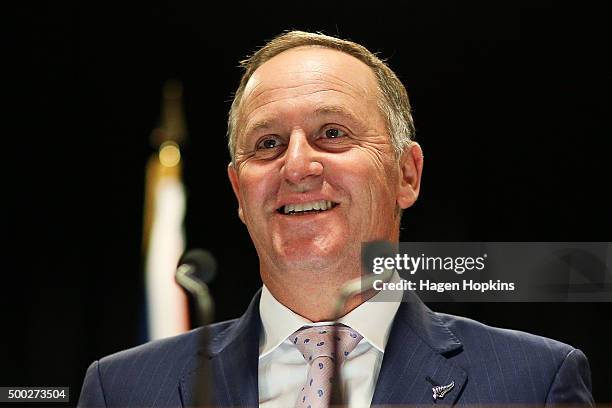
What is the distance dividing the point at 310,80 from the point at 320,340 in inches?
23.8

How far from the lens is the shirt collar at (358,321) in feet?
6.88

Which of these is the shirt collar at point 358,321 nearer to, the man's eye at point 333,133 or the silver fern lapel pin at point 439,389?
the silver fern lapel pin at point 439,389

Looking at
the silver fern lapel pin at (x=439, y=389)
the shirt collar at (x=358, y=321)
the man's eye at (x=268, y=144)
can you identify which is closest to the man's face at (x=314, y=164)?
the man's eye at (x=268, y=144)

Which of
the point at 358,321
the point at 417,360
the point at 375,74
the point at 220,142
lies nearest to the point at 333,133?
the point at 375,74

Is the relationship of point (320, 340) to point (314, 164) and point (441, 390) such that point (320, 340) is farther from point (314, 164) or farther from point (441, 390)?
point (314, 164)

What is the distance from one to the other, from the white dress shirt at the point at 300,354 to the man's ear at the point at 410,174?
20 centimetres

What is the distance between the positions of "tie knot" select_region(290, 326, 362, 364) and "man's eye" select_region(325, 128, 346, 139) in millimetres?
435

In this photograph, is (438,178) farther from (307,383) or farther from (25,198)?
(25,198)

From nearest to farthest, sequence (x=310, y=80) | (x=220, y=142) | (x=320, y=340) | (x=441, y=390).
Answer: (x=441, y=390), (x=320, y=340), (x=310, y=80), (x=220, y=142)

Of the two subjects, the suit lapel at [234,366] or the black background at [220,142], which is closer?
the suit lapel at [234,366]

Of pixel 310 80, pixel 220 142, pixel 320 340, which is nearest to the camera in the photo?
pixel 320 340

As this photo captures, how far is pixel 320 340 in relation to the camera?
2.05 m

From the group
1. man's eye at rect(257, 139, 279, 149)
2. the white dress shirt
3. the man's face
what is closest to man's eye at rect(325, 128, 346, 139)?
the man's face

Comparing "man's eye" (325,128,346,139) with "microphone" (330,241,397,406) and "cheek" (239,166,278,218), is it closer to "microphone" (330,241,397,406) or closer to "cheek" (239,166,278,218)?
"cheek" (239,166,278,218)
